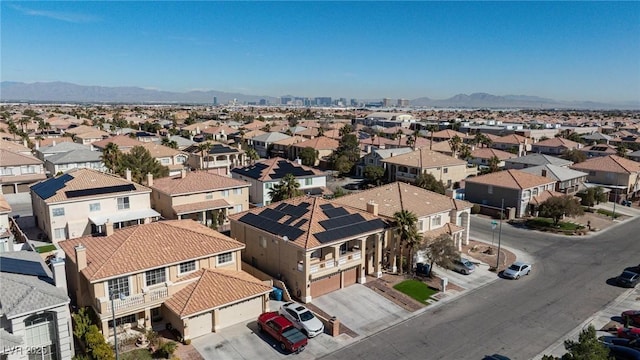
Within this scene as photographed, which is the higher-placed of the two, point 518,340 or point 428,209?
point 428,209

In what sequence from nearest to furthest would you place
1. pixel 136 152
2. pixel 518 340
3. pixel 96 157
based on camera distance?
pixel 518 340, pixel 136 152, pixel 96 157

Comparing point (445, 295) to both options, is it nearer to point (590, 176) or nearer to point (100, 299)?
A: point (100, 299)

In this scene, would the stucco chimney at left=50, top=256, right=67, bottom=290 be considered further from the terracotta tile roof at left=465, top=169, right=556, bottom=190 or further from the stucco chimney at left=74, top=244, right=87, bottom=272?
the terracotta tile roof at left=465, top=169, right=556, bottom=190

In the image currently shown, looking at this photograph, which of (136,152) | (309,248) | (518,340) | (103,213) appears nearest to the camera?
(518,340)

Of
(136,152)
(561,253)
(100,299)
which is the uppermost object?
(136,152)

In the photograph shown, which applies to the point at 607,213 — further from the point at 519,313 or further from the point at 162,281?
the point at 162,281

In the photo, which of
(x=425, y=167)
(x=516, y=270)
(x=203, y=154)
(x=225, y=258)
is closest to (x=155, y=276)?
(x=225, y=258)

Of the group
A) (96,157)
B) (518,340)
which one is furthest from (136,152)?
(518,340)
